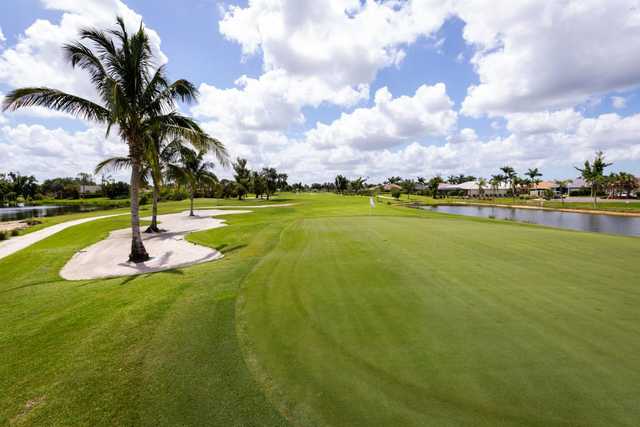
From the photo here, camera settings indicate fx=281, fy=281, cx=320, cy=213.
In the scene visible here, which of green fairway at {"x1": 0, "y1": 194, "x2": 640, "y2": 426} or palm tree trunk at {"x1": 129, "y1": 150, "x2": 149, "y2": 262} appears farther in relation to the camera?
palm tree trunk at {"x1": 129, "y1": 150, "x2": 149, "y2": 262}

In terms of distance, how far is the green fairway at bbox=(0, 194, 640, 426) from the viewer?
3.47m

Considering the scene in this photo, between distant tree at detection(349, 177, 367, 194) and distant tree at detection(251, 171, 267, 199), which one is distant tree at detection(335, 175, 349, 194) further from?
distant tree at detection(251, 171, 267, 199)

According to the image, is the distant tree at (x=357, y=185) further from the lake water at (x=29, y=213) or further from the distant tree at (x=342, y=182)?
the lake water at (x=29, y=213)

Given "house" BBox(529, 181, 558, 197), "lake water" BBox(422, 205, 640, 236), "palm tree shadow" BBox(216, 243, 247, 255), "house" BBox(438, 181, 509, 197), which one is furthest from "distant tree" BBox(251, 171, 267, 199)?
"house" BBox(529, 181, 558, 197)

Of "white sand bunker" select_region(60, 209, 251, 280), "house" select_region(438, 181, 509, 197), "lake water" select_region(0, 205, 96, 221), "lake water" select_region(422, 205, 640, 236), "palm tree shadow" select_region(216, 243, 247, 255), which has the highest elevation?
"house" select_region(438, 181, 509, 197)

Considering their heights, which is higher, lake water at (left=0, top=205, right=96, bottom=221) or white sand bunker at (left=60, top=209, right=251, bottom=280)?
lake water at (left=0, top=205, right=96, bottom=221)

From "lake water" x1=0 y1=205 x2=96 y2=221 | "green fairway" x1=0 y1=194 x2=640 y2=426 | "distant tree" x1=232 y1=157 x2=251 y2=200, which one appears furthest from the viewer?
"distant tree" x1=232 y1=157 x2=251 y2=200

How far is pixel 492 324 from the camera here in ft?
17.8

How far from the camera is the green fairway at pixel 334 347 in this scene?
3473 millimetres

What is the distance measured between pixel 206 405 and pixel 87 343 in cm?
325

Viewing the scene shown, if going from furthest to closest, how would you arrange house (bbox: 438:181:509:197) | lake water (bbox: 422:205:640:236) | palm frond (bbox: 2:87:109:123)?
1. house (bbox: 438:181:509:197)
2. lake water (bbox: 422:205:640:236)
3. palm frond (bbox: 2:87:109:123)

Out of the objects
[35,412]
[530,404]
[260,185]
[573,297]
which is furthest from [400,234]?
[260,185]

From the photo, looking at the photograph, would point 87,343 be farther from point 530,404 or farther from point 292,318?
point 530,404

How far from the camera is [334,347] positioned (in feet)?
15.8
